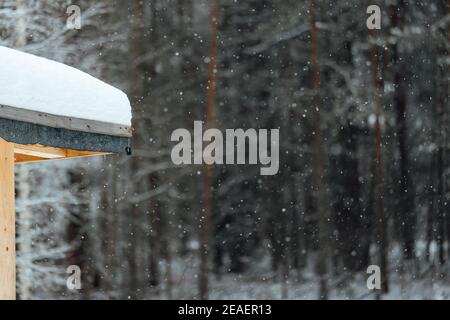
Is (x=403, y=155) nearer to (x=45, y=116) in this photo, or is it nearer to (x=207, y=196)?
(x=207, y=196)

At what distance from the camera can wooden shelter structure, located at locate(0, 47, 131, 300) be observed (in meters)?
2.73

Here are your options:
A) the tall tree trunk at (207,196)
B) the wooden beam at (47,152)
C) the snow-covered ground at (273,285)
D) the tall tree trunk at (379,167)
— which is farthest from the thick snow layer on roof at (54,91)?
the tall tree trunk at (379,167)

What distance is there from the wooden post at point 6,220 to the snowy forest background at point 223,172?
9.82 feet

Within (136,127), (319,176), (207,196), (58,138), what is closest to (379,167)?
(319,176)

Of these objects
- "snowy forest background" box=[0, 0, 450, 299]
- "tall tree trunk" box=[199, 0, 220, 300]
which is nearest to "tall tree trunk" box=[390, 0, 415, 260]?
"snowy forest background" box=[0, 0, 450, 299]

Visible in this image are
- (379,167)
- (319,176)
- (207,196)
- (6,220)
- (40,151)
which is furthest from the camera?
(379,167)

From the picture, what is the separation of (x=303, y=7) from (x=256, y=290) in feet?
7.81

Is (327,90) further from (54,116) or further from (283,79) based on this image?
(54,116)

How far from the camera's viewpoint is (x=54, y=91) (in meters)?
2.84

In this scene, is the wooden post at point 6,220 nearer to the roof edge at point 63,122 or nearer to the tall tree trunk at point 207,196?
the roof edge at point 63,122

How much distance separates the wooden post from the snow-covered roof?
0.22 metres

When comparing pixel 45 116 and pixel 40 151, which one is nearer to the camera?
pixel 45 116

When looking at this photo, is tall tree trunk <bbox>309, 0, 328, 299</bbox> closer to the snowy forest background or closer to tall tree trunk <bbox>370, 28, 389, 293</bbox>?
the snowy forest background

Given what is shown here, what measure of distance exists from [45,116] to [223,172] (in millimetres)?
3302
